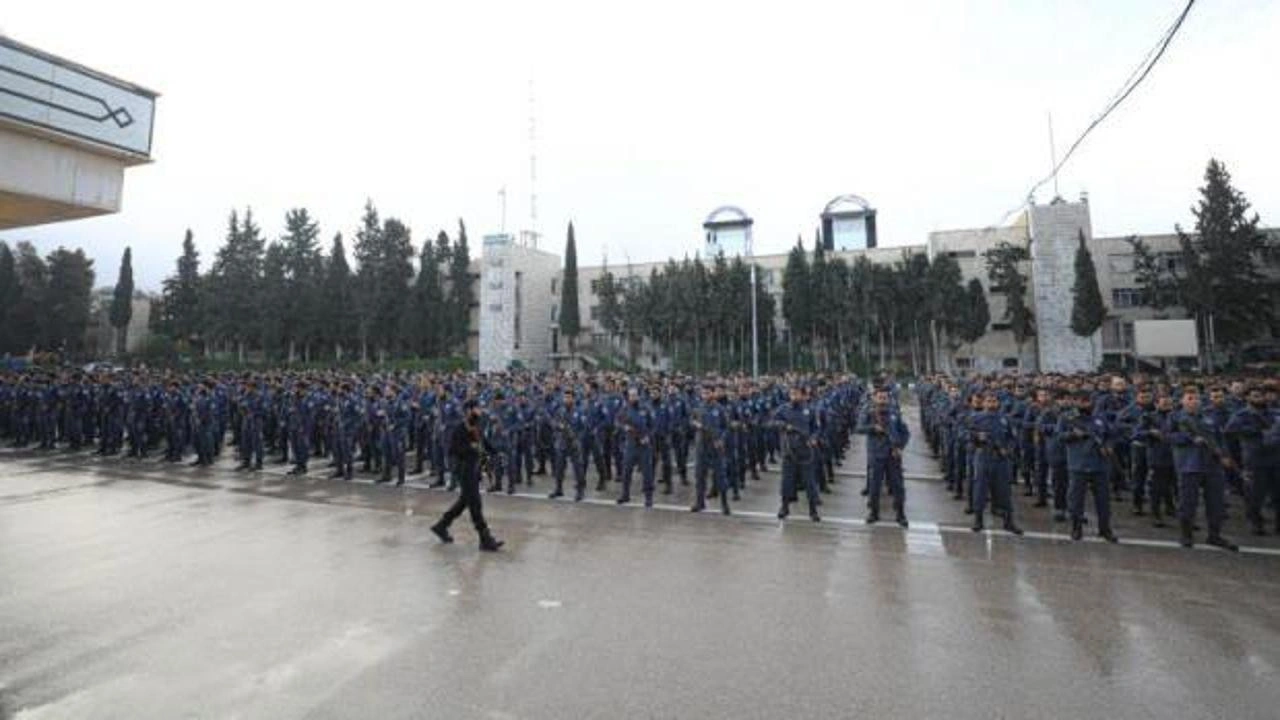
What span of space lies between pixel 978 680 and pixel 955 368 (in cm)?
4496

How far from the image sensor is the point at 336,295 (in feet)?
165

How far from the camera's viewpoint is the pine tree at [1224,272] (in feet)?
124

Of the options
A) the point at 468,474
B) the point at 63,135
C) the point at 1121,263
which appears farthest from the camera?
the point at 1121,263

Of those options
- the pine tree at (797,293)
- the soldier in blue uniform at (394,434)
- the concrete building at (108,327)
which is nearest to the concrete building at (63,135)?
the soldier in blue uniform at (394,434)

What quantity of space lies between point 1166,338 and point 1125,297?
7.56 metres

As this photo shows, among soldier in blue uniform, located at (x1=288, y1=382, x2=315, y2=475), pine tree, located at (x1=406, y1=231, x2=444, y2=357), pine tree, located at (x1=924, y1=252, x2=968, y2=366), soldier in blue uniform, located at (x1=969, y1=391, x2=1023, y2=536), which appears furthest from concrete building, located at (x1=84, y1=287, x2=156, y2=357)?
soldier in blue uniform, located at (x1=969, y1=391, x2=1023, y2=536)

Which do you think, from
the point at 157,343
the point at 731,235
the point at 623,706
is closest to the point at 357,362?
the point at 157,343

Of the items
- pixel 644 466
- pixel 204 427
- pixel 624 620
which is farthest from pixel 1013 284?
pixel 624 620

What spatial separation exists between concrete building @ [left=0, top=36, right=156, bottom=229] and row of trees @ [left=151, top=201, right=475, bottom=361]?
40.4 meters

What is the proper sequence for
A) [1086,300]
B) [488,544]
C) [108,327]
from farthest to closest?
1. [108,327]
2. [1086,300]
3. [488,544]

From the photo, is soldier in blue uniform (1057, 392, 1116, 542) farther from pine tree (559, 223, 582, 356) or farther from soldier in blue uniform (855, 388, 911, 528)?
pine tree (559, 223, 582, 356)

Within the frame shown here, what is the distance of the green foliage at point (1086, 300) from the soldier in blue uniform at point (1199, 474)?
121 ft

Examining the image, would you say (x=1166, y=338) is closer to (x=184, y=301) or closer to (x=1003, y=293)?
(x=1003, y=293)

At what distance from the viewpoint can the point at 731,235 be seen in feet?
186
